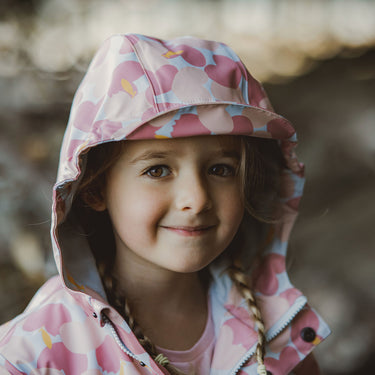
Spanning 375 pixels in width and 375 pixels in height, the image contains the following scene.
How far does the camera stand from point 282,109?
7.78 feet

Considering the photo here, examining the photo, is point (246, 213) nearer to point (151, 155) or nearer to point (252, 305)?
point (252, 305)

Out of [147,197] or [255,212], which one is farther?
[255,212]

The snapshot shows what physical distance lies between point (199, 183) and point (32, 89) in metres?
1.29

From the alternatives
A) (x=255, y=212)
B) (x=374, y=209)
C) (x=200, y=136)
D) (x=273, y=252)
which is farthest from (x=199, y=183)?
(x=374, y=209)

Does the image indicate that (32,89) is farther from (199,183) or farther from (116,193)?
(199,183)

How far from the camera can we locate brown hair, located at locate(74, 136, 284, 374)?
925 millimetres

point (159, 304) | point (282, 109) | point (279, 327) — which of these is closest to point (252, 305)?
point (279, 327)

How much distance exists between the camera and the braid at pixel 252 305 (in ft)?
3.14

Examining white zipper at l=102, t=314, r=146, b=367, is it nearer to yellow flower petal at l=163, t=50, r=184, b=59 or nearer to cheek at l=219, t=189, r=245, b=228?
cheek at l=219, t=189, r=245, b=228

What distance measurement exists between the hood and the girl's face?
55 millimetres

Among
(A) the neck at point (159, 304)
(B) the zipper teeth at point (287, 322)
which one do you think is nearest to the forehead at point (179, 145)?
(A) the neck at point (159, 304)

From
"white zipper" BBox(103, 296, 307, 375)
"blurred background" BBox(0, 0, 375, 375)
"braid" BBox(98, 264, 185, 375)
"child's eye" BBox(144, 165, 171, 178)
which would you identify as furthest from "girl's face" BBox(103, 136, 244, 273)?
"blurred background" BBox(0, 0, 375, 375)

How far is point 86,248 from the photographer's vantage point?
3.26 feet

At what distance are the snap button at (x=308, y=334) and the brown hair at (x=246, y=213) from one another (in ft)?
0.33
